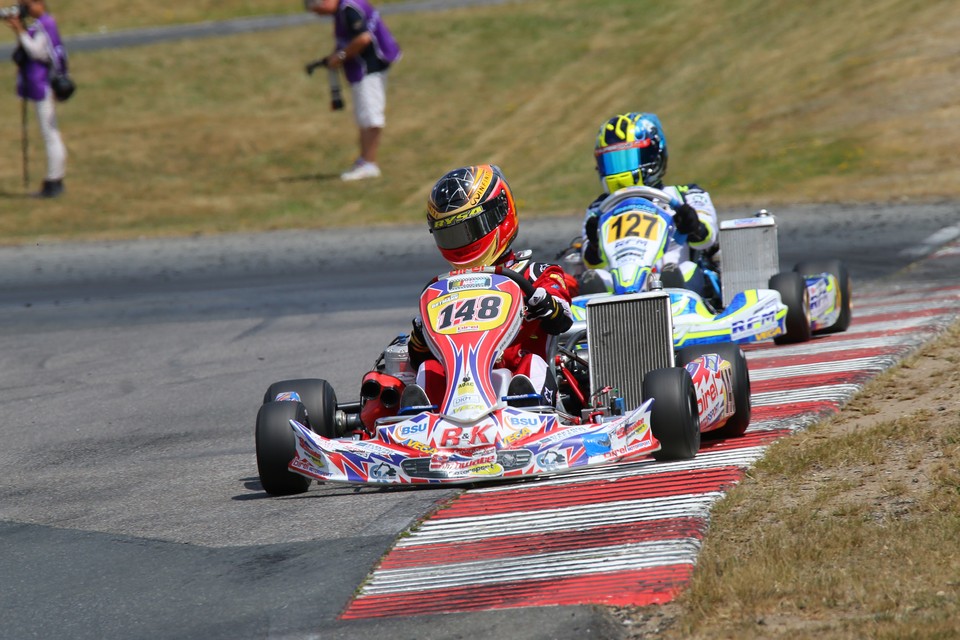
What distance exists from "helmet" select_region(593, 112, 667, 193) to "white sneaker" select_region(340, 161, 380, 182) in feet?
40.0

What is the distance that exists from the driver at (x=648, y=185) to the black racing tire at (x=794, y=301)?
54 centimetres

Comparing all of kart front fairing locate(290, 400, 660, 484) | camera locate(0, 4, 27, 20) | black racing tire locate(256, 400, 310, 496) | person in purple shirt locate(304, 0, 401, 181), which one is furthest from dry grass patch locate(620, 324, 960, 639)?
camera locate(0, 4, 27, 20)

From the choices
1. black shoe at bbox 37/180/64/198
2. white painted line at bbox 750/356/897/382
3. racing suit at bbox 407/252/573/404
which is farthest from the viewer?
black shoe at bbox 37/180/64/198

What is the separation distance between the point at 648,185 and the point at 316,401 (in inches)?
150

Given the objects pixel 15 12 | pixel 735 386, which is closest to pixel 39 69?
pixel 15 12

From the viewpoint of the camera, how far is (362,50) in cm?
2055

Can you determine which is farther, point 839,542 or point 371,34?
point 371,34

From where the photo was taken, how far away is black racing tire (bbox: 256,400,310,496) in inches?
260

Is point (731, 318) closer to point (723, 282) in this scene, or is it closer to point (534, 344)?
point (723, 282)

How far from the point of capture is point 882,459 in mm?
6188

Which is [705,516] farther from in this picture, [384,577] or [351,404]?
[351,404]

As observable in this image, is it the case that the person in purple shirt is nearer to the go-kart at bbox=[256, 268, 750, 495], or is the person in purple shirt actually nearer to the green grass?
the green grass

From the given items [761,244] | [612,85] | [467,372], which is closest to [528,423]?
[467,372]

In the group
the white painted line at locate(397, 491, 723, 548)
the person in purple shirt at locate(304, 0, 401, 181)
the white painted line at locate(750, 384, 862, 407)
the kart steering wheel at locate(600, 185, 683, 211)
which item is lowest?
the white painted line at locate(397, 491, 723, 548)
